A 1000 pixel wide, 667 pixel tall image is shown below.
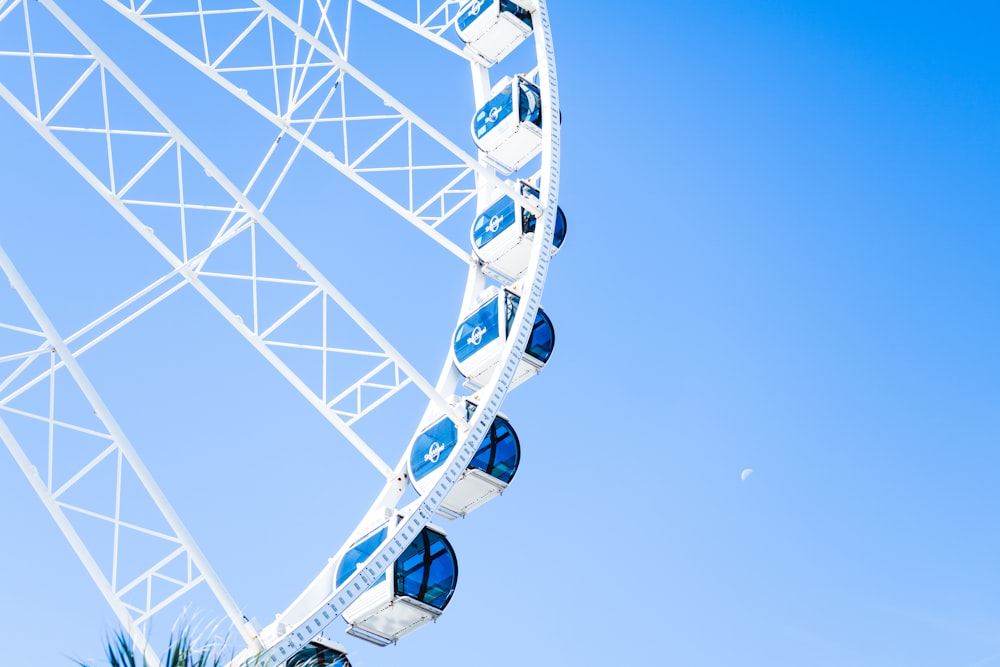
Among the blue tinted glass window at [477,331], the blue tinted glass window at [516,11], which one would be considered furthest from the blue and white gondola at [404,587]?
the blue tinted glass window at [516,11]

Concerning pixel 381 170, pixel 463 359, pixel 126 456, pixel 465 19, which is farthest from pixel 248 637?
pixel 465 19

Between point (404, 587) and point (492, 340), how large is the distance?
12.3ft

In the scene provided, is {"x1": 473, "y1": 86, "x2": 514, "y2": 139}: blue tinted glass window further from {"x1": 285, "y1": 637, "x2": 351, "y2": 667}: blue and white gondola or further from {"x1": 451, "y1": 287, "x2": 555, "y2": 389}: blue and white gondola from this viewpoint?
{"x1": 285, "y1": 637, "x2": 351, "y2": 667}: blue and white gondola

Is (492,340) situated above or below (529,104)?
below

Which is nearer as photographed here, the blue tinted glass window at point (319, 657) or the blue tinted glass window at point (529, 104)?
the blue tinted glass window at point (319, 657)

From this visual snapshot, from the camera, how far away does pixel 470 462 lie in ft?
54.9

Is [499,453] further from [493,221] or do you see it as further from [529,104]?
[529,104]

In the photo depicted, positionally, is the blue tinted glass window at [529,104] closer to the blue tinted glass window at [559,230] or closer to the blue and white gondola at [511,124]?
the blue and white gondola at [511,124]

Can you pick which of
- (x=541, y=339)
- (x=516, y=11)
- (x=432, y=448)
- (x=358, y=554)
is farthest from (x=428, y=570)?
(x=516, y=11)

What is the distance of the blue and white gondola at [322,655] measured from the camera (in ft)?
47.6

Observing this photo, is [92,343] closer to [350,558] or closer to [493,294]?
[350,558]

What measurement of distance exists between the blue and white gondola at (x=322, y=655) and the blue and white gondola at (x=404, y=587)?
1.11 metres

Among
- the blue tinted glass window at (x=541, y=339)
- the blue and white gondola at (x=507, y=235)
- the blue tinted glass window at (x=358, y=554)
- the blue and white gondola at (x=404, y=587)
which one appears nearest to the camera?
the blue tinted glass window at (x=358, y=554)

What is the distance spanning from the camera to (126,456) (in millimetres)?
13766
